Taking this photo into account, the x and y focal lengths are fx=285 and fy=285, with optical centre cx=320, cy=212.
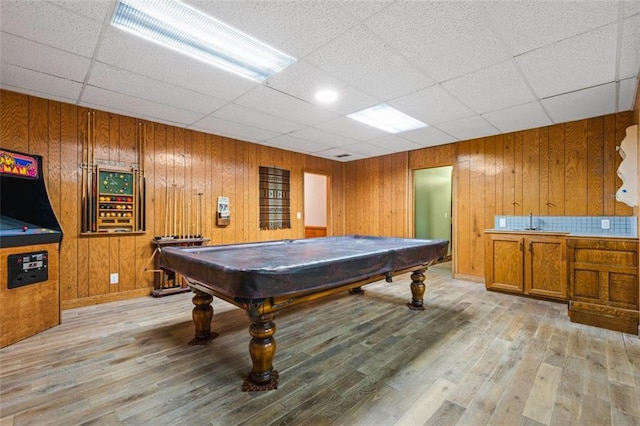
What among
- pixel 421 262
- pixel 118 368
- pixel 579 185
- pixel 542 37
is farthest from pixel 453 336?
pixel 579 185

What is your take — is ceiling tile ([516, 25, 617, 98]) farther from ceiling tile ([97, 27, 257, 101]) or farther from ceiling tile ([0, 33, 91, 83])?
ceiling tile ([0, 33, 91, 83])

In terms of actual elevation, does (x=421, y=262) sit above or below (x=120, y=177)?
below

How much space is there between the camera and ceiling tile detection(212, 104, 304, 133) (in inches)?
138

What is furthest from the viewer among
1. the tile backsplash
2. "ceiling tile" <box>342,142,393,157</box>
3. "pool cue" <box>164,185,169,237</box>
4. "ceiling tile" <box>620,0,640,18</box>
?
"ceiling tile" <box>342,142,393,157</box>

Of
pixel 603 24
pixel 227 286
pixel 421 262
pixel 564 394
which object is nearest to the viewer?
pixel 227 286

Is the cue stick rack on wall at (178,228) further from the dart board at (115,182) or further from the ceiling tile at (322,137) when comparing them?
the ceiling tile at (322,137)

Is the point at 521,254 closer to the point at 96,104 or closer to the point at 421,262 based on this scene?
the point at 421,262

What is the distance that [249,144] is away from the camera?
199 inches

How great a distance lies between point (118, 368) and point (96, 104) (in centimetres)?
297

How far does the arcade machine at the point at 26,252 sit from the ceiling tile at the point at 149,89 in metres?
1.05

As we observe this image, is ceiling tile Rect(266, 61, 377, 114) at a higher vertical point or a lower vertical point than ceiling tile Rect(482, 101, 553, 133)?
higher

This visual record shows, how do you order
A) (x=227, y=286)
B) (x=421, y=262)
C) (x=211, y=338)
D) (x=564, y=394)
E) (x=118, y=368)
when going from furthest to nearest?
(x=421, y=262) < (x=211, y=338) < (x=118, y=368) < (x=564, y=394) < (x=227, y=286)

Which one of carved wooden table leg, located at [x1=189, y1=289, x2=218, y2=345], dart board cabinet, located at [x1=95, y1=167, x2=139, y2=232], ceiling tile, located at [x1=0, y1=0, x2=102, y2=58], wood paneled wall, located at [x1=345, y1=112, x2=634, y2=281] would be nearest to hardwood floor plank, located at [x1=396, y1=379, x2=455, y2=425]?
carved wooden table leg, located at [x1=189, y1=289, x2=218, y2=345]

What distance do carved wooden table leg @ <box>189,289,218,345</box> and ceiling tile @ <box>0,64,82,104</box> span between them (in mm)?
2456
